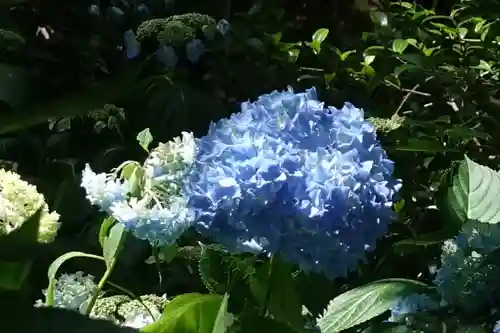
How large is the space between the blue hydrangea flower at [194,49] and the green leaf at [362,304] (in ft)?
3.02

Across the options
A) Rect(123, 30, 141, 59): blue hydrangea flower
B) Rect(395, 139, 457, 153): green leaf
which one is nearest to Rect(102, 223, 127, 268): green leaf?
Rect(395, 139, 457, 153): green leaf

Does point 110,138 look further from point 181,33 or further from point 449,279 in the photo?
point 449,279

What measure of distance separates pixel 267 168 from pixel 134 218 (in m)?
0.11

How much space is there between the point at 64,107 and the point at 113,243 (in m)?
0.37

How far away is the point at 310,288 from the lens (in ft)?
2.00

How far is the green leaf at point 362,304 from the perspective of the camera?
0.60 metres

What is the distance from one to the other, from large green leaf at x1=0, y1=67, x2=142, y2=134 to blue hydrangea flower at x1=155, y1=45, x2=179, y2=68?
1.29 m

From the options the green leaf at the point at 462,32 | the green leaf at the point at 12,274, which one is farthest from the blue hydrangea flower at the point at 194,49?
the green leaf at the point at 12,274

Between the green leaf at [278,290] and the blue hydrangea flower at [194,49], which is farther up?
the green leaf at [278,290]

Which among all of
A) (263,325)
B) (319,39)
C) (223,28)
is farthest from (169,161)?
(319,39)

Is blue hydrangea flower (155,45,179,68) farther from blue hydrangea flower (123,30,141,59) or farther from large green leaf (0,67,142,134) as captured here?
large green leaf (0,67,142,134)

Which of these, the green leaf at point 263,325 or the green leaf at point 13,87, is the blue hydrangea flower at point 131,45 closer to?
the green leaf at point 263,325

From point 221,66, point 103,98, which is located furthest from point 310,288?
point 221,66

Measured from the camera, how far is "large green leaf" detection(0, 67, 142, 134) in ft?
0.63
